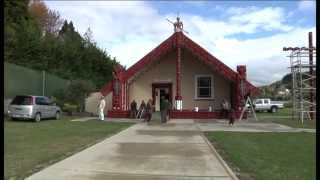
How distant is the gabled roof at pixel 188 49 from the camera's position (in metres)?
41.3

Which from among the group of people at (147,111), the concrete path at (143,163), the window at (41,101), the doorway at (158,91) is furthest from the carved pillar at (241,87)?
the concrete path at (143,163)

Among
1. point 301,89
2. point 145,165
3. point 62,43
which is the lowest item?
point 145,165

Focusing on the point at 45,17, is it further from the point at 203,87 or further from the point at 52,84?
the point at 203,87

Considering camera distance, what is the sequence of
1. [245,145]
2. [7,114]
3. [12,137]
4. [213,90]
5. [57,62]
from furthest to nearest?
[57,62] → [213,90] → [7,114] → [12,137] → [245,145]

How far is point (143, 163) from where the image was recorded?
13.8m

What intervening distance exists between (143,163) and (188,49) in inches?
1136

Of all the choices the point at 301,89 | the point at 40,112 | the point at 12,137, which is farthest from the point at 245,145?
the point at 301,89

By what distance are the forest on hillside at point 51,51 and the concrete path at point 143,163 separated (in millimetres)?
32992

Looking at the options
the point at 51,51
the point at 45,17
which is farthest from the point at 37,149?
the point at 45,17

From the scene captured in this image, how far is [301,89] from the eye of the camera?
128 feet

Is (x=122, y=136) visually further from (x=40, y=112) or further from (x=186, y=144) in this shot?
(x=40, y=112)

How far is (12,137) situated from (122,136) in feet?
12.9

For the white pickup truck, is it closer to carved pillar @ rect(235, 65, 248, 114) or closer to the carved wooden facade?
the carved wooden facade

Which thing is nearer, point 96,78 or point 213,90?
point 213,90
